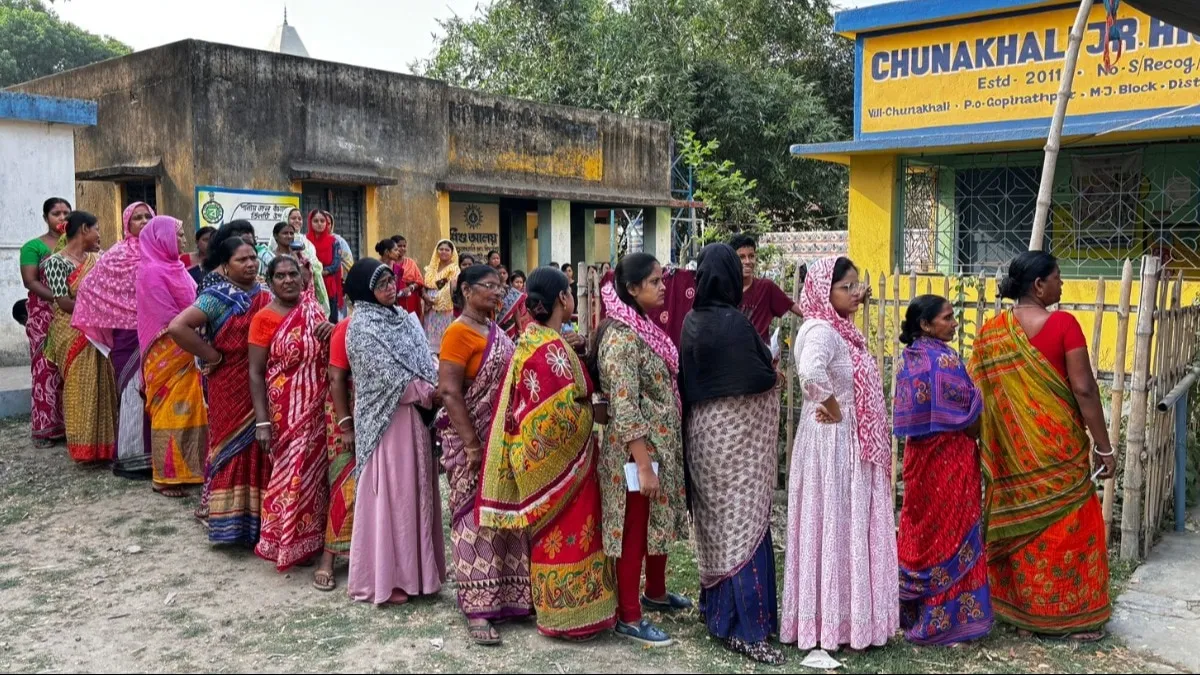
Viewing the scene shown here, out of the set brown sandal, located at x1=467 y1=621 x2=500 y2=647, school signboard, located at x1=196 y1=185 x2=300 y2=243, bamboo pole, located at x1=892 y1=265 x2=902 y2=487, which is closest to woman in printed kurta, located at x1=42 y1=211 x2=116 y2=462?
brown sandal, located at x1=467 y1=621 x2=500 y2=647

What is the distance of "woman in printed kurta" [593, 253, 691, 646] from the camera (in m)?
3.51

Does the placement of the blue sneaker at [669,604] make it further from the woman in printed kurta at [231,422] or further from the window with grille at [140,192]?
the window with grille at [140,192]

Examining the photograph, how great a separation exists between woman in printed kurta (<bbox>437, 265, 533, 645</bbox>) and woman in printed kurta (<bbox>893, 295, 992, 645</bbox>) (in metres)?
1.62

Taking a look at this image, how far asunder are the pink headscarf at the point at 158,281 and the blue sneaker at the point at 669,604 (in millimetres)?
3230

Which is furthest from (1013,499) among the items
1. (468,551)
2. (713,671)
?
(468,551)

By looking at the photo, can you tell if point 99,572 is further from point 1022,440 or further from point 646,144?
point 646,144

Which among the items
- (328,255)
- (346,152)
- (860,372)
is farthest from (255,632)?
(346,152)

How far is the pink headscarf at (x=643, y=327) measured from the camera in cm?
357

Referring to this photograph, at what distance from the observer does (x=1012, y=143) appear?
9.62 m

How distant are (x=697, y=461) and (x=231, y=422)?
2.55 metres

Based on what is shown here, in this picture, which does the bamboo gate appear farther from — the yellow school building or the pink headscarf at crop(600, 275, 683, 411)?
the yellow school building

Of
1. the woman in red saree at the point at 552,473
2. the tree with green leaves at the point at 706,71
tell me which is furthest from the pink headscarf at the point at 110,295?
the tree with green leaves at the point at 706,71

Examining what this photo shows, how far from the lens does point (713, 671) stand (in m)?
3.45

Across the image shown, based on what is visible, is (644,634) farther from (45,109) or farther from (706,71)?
(706,71)
